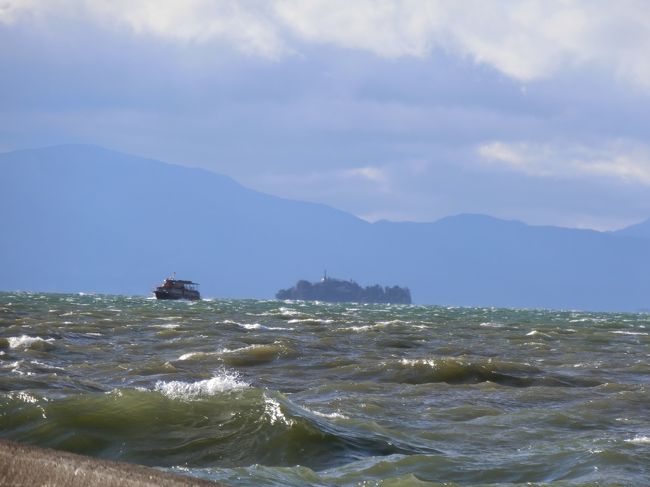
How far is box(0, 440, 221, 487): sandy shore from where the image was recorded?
295 cm

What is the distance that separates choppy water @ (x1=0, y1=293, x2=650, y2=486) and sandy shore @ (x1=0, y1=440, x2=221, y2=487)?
5149mm

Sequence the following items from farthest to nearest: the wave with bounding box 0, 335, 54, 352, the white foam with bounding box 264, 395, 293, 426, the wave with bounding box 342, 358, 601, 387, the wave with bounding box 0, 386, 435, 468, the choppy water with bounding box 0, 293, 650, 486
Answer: the wave with bounding box 0, 335, 54, 352, the wave with bounding box 342, 358, 601, 387, the white foam with bounding box 264, 395, 293, 426, the wave with bounding box 0, 386, 435, 468, the choppy water with bounding box 0, 293, 650, 486

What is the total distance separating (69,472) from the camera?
302cm

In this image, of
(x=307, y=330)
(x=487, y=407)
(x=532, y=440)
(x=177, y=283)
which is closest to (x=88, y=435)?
(x=532, y=440)

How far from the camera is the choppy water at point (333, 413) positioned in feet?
31.1

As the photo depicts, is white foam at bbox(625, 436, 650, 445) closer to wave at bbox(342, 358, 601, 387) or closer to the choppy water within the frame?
the choppy water

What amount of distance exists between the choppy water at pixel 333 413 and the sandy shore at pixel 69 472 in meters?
5.15

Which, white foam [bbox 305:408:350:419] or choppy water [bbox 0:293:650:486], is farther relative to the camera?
white foam [bbox 305:408:350:419]

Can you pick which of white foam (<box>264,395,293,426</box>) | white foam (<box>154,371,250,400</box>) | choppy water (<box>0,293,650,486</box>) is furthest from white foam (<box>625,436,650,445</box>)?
white foam (<box>154,371,250,400</box>)

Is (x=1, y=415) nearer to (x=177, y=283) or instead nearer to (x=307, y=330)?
(x=307, y=330)

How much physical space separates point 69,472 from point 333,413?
10070 mm

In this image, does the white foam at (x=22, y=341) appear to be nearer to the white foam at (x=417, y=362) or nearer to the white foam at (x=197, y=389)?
the white foam at (x=417, y=362)

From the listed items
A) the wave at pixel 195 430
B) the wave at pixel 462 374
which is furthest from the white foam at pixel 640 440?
the wave at pixel 462 374

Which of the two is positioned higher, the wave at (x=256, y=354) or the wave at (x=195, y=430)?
the wave at (x=256, y=354)
